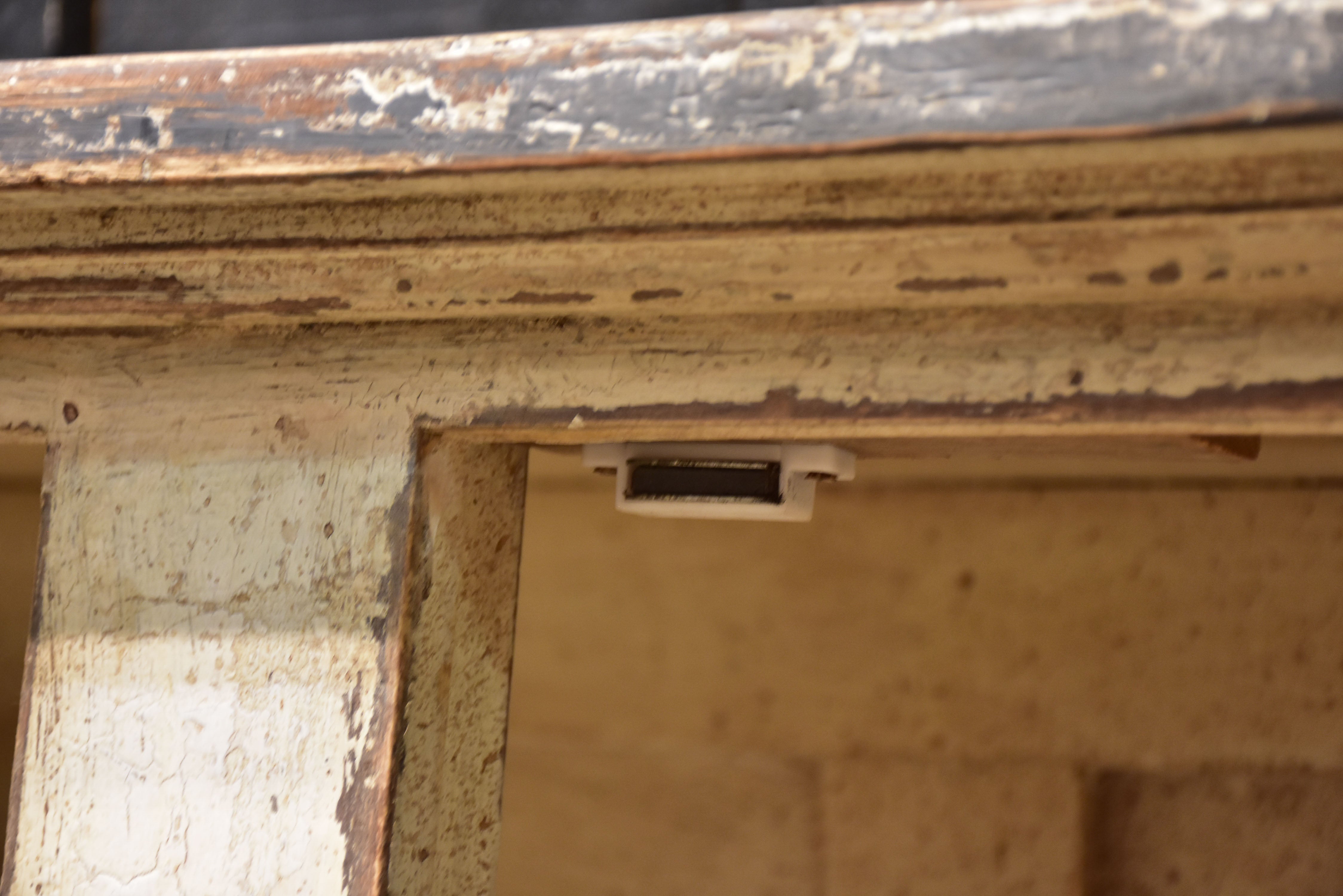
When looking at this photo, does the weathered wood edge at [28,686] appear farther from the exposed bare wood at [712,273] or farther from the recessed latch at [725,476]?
the recessed latch at [725,476]

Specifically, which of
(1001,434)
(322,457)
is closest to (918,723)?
(1001,434)

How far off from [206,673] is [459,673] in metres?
0.19

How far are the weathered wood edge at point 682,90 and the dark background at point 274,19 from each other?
13 cm

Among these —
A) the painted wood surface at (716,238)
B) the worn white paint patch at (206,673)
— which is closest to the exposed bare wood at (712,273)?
the painted wood surface at (716,238)

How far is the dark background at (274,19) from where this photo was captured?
29.4 inches

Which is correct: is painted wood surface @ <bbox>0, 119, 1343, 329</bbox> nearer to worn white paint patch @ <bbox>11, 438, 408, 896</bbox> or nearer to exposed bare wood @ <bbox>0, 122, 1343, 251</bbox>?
exposed bare wood @ <bbox>0, 122, 1343, 251</bbox>

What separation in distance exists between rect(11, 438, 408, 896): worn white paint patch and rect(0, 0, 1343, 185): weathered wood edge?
0.25m

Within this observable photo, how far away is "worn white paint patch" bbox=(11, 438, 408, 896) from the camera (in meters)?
0.77

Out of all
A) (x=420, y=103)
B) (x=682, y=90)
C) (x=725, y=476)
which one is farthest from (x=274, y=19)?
(x=725, y=476)

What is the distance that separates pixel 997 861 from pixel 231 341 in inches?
56.2

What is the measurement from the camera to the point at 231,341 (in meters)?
0.83

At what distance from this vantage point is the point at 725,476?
83cm

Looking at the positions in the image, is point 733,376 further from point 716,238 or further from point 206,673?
point 206,673

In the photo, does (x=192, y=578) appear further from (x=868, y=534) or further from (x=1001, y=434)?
(x=868, y=534)
